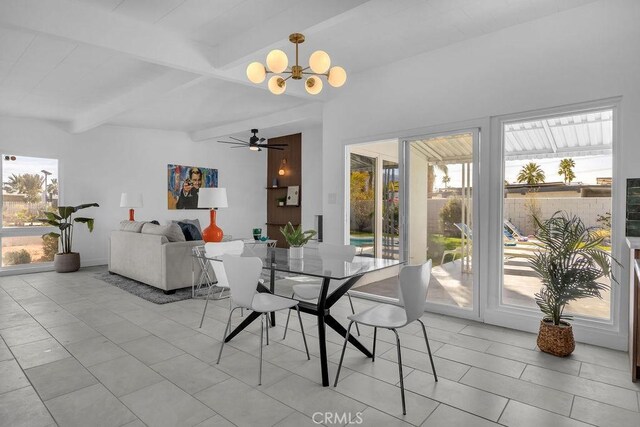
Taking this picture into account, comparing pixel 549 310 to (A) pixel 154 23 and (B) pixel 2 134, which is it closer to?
(A) pixel 154 23

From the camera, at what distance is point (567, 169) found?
3471mm

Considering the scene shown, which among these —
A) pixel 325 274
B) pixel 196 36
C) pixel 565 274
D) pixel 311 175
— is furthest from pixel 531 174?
pixel 311 175

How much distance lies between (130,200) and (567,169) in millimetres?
7013

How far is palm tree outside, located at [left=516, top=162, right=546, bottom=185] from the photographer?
11.8ft

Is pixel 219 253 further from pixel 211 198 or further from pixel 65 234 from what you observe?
pixel 65 234

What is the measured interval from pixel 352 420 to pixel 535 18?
3673 millimetres

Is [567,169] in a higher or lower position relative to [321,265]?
higher

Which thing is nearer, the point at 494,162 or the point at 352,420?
the point at 352,420

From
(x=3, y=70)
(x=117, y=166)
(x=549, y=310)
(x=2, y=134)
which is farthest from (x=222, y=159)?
(x=549, y=310)

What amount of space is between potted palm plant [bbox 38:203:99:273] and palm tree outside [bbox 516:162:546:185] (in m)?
Result: 6.83

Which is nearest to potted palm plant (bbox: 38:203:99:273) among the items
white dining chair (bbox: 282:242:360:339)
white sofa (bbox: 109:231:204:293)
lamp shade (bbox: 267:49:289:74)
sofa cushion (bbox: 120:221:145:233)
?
sofa cushion (bbox: 120:221:145:233)

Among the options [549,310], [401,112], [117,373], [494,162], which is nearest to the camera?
[117,373]

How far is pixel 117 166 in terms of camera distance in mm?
7605

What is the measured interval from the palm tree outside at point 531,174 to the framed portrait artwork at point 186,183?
6.56 meters
